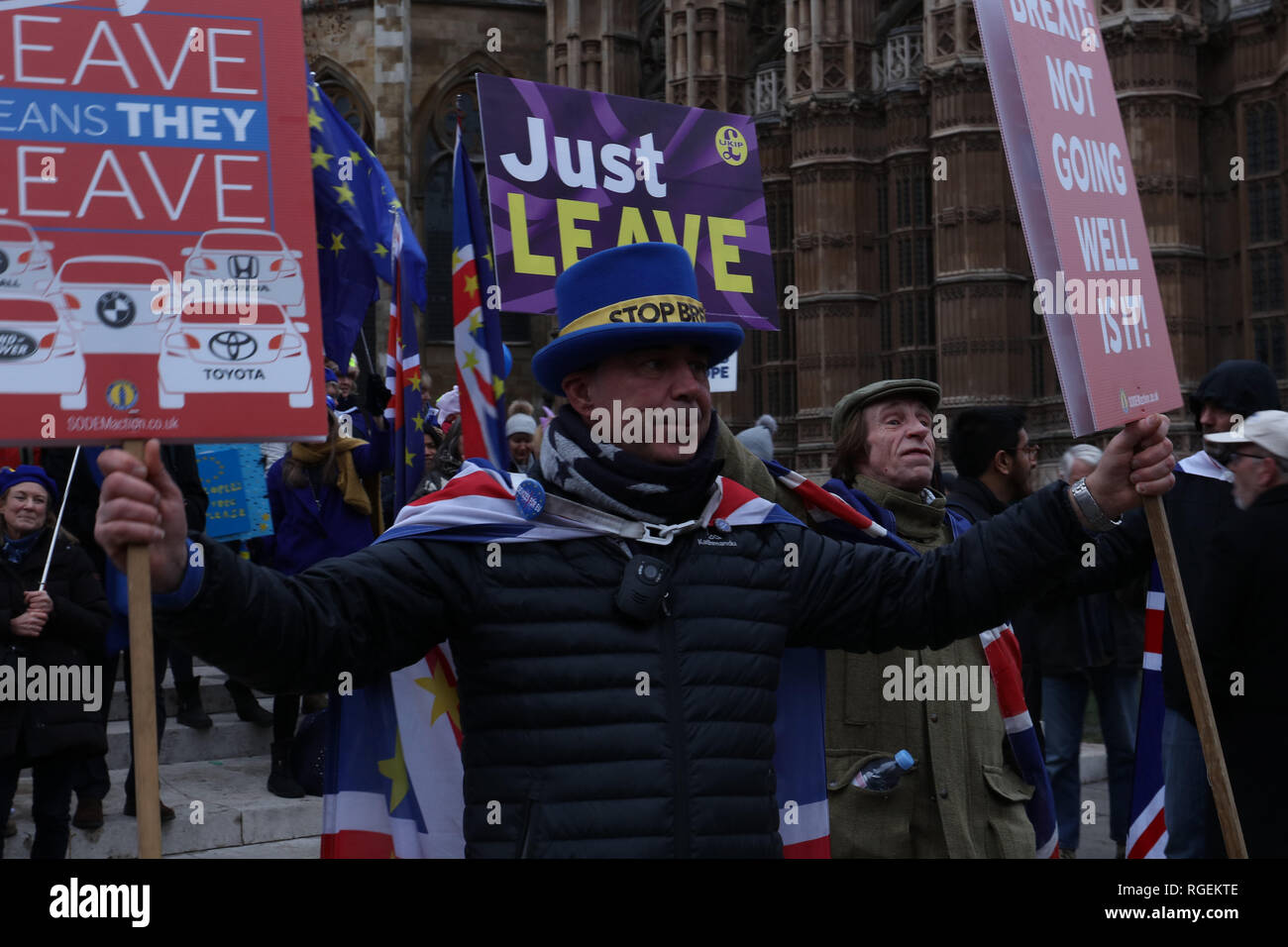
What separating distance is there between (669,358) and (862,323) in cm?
1685

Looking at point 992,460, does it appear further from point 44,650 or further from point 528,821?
point 44,650

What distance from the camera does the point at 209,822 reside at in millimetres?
6359

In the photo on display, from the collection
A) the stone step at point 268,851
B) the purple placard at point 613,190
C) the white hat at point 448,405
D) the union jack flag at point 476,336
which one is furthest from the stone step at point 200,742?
the purple placard at point 613,190

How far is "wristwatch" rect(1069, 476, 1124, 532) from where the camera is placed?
2381mm

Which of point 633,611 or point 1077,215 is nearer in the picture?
point 633,611

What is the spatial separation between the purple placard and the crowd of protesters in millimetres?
1019

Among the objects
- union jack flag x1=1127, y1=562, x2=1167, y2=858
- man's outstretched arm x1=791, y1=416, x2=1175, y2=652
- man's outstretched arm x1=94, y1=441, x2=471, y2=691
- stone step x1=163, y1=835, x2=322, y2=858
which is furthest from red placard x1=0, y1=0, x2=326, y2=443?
stone step x1=163, y1=835, x2=322, y2=858

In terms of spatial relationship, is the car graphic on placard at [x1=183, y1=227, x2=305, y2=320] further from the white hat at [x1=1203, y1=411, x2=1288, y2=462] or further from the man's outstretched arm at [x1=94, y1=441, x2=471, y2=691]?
the white hat at [x1=1203, y1=411, x2=1288, y2=462]

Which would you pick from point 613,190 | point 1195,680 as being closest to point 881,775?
point 1195,680

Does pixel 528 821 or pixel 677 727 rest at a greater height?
pixel 677 727

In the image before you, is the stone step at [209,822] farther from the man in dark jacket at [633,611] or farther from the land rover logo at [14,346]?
the land rover logo at [14,346]

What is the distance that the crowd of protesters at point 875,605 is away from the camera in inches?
91.3

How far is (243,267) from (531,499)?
592 millimetres

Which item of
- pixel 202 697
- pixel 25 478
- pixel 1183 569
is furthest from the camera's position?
pixel 202 697
